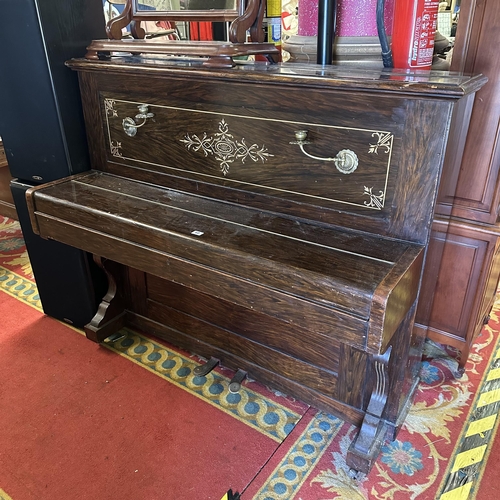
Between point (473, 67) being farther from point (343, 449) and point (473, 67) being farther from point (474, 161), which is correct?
point (343, 449)

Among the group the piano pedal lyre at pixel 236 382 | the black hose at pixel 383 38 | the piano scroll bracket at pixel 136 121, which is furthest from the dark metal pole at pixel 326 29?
the piano pedal lyre at pixel 236 382

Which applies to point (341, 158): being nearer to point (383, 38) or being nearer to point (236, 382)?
point (383, 38)

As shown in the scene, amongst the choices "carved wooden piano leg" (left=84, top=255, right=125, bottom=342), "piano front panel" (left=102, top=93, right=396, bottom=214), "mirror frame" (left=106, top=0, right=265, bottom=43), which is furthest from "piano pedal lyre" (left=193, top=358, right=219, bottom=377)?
"mirror frame" (left=106, top=0, right=265, bottom=43)

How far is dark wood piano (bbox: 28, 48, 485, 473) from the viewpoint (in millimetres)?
1184

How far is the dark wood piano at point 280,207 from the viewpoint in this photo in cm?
118

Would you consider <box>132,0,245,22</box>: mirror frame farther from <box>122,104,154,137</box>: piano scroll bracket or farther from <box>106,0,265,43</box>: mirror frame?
<box>122,104,154,137</box>: piano scroll bracket

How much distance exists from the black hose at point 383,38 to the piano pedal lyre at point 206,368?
1.26m

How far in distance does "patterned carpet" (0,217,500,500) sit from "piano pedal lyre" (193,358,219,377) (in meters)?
0.03

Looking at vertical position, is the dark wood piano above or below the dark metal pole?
below

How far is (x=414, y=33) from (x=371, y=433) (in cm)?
123

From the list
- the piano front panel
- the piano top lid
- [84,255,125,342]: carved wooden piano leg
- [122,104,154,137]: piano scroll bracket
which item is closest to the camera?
the piano top lid

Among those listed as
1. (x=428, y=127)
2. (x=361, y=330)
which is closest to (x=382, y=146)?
(x=428, y=127)

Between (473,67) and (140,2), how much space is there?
1.18 m

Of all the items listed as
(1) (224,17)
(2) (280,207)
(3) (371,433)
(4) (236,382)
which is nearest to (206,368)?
(4) (236,382)
